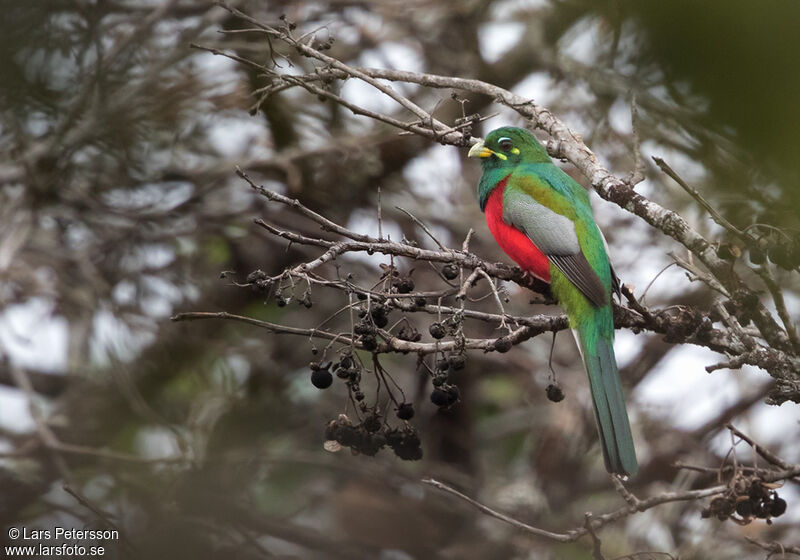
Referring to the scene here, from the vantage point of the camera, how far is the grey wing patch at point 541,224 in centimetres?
410

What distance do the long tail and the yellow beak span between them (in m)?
1.22

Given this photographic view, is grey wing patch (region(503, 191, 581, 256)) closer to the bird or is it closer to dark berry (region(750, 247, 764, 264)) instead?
the bird

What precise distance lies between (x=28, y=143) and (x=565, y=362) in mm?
4143

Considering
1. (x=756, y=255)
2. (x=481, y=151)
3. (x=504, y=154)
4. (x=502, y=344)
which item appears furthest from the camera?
(x=504, y=154)

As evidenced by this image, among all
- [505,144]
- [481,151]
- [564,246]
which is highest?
[505,144]

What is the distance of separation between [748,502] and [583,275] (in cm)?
127

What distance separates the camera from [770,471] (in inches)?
121

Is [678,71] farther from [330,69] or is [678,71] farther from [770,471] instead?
[330,69]

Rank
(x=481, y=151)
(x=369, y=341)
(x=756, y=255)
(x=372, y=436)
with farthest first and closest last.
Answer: (x=481, y=151), (x=372, y=436), (x=369, y=341), (x=756, y=255)

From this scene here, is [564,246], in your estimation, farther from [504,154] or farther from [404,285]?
[404,285]

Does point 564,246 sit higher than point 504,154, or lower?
lower

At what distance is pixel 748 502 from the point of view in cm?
297

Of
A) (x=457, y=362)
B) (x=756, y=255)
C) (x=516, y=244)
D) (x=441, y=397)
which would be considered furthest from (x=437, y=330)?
(x=516, y=244)

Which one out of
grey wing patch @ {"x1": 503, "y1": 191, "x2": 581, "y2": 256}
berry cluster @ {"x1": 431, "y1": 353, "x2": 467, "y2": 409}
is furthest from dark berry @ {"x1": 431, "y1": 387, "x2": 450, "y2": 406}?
grey wing patch @ {"x1": 503, "y1": 191, "x2": 581, "y2": 256}
